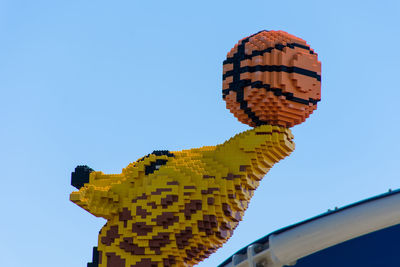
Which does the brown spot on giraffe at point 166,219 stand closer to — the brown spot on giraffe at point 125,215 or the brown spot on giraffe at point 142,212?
the brown spot on giraffe at point 142,212

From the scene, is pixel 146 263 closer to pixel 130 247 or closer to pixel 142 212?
pixel 130 247

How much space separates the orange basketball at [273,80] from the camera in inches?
546

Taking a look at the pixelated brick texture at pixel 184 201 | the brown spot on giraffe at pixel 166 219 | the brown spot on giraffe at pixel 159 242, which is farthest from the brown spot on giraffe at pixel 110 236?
the brown spot on giraffe at pixel 166 219

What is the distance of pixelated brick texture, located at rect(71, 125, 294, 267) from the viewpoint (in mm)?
13992

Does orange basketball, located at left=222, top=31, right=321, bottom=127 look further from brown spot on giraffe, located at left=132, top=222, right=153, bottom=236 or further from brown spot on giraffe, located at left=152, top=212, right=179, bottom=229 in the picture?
brown spot on giraffe, located at left=132, top=222, right=153, bottom=236

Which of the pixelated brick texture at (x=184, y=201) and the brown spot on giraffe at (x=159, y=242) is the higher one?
the pixelated brick texture at (x=184, y=201)

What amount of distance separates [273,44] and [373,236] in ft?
14.4

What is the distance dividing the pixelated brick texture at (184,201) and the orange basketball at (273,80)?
30 cm

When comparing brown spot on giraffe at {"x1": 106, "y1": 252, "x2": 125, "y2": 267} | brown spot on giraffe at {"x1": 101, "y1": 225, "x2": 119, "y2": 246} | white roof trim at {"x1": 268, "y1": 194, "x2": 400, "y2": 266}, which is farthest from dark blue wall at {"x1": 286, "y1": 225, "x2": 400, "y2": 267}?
brown spot on giraffe at {"x1": 101, "y1": 225, "x2": 119, "y2": 246}

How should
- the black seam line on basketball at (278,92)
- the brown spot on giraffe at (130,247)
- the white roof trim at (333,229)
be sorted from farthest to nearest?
the brown spot on giraffe at (130,247) → the black seam line on basketball at (278,92) → the white roof trim at (333,229)

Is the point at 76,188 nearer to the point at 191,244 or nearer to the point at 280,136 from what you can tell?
the point at 191,244

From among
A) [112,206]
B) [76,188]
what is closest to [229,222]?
[112,206]

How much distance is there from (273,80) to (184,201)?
228 centimetres

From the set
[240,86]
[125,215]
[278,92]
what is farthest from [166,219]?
[278,92]
